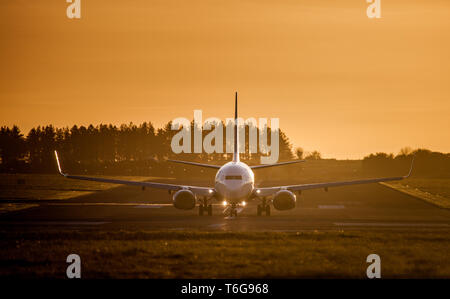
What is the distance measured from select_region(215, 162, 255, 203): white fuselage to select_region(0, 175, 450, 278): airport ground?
2.12 m

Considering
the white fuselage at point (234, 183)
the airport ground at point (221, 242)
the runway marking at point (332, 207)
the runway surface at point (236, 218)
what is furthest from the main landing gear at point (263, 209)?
the runway marking at point (332, 207)

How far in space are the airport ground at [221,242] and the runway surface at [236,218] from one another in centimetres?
8

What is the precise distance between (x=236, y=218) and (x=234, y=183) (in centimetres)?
317

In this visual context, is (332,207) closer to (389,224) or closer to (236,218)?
(236,218)

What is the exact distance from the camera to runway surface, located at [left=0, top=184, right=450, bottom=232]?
43438mm

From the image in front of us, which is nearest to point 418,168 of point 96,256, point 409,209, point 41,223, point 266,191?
point 409,209

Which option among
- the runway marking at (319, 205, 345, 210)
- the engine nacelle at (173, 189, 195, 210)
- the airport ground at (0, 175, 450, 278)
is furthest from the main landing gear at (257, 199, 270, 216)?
the runway marking at (319, 205, 345, 210)

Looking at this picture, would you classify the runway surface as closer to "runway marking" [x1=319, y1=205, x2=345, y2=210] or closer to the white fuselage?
"runway marking" [x1=319, y1=205, x2=345, y2=210]

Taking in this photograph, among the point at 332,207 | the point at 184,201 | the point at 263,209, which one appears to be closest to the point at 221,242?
the point at 184,201

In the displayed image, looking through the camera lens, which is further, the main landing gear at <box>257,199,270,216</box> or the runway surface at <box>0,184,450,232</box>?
the main landing gear at <box>257,199,270,216</box>

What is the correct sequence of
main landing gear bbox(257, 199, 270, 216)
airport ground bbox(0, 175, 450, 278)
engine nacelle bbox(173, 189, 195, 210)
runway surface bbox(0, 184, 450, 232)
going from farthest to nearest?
main landing gear bbox(257, 199, 270, 216)
engine nacelle bbox(173, 189, 195, 210)
runway surface bbox(0, 184, 450, 232)
airport ground bbox(0, 175, 450, 278)

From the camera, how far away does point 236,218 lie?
50625mm
